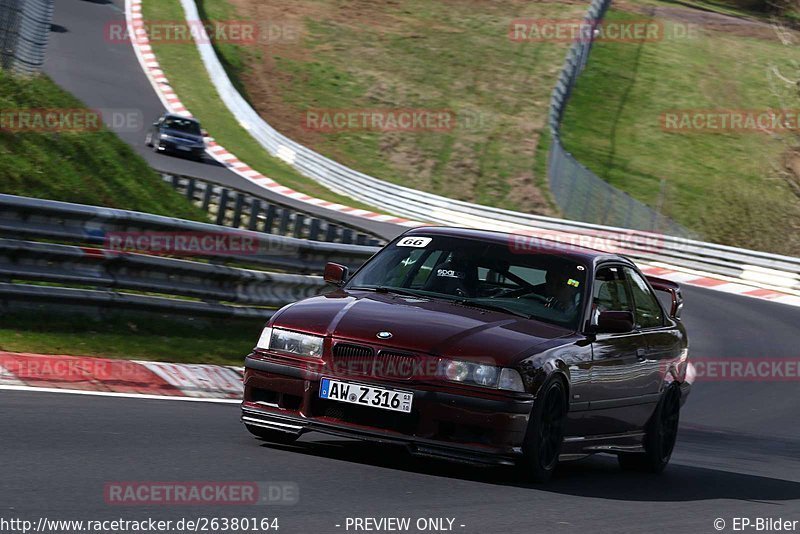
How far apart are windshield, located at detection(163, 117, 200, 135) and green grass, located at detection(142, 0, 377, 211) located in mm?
2303

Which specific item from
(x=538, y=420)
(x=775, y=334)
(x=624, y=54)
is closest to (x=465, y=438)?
(x=538, y=420)

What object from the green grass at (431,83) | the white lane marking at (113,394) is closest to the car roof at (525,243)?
the white lane marking at (113,394)

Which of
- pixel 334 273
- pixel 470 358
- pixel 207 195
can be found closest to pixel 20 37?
pixel 207 195

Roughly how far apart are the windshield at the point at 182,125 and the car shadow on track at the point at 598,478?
25388 mm

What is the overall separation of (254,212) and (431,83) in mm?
31592

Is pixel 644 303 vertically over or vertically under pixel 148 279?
over

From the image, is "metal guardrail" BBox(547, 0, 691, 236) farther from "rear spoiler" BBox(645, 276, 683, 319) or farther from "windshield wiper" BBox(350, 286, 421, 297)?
"windshield wiper" BBox(350, 286, 421, 297)

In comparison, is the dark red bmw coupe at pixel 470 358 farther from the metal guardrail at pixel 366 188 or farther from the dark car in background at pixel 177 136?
the dark car in background at pixel 177 136

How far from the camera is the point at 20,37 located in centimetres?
1442

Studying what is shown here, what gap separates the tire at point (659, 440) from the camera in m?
9.02

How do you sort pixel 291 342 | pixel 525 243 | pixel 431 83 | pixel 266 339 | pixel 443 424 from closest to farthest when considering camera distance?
pixel 443 424, pixel 291 342, pixel 266 339, pixel 525 243, pixel 431 83

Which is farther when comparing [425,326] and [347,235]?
[347,235]

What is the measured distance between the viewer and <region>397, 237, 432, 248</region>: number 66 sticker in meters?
8.50

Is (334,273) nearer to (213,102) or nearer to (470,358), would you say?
(470,358)
